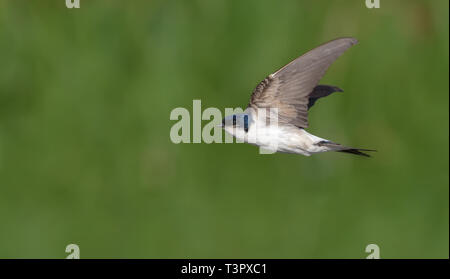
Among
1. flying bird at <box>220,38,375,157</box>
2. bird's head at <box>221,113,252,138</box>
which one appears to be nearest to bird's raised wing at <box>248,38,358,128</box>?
flying bird at <box>220,38,375,157</box>

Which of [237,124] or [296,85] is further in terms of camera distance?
[296,85]

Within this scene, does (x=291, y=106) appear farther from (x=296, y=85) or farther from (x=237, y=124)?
(x=237, y=124)

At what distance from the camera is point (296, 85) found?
271 centimetres

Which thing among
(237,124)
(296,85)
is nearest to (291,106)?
(296,85)

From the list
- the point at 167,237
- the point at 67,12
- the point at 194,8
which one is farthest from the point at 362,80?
the point at 67,12

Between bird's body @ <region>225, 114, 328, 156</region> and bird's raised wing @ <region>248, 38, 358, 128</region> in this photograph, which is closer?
bird's body @ <region>225, 114, 328, 156</region>

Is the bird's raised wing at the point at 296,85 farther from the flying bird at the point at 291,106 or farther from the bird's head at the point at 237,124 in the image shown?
the bird's head at the point at 237,124

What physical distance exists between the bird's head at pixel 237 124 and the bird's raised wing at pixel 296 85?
116mm

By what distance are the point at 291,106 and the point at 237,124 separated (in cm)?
23

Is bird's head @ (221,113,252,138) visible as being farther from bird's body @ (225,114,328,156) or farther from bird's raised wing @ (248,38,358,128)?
bird's raised wing @ (248,38,358,128)

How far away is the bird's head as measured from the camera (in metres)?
2.50

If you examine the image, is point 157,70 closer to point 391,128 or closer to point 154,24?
point 154,24

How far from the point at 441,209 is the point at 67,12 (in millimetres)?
3509

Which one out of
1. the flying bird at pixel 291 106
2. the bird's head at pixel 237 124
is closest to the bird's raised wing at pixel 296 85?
the flying bird at pixel 291 106
